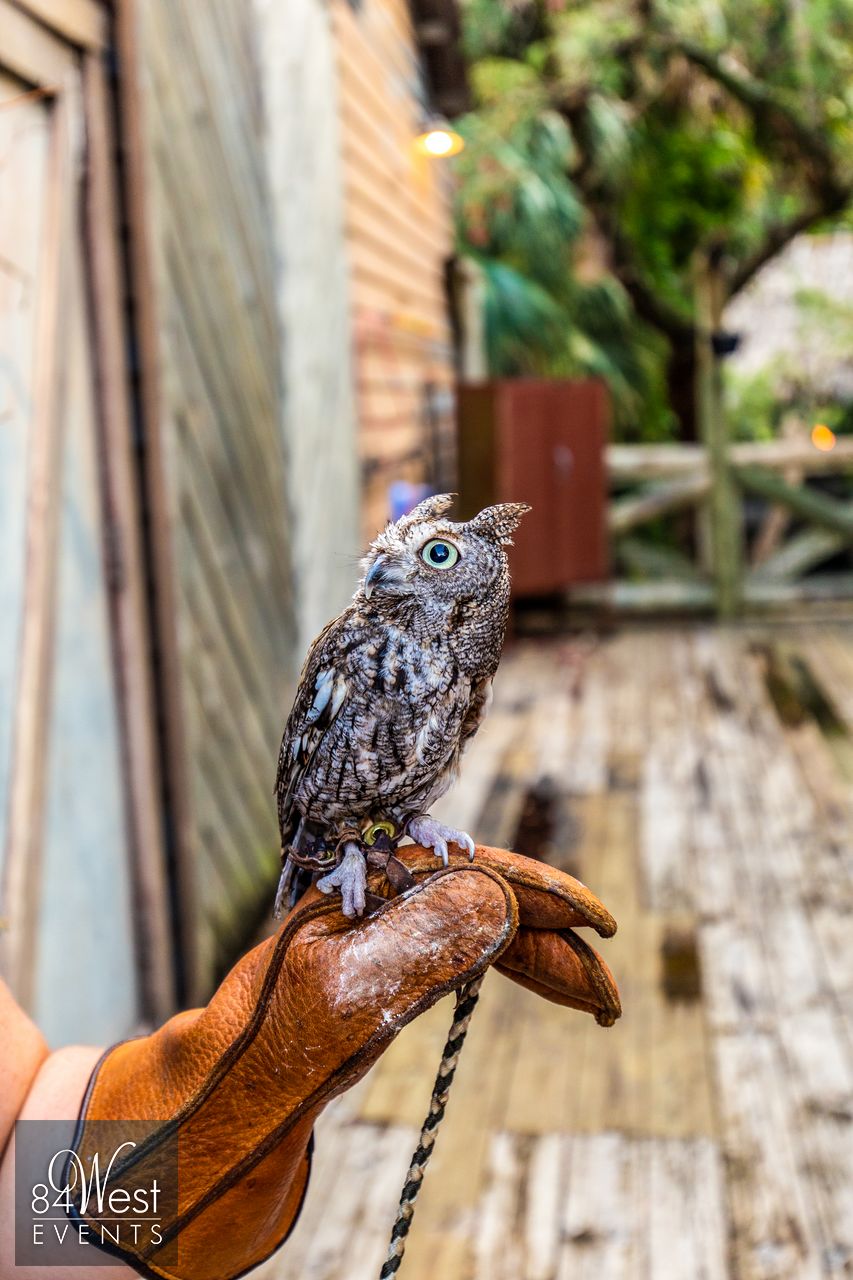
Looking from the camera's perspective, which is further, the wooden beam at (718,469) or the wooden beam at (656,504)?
the wooden beam at (656,504)

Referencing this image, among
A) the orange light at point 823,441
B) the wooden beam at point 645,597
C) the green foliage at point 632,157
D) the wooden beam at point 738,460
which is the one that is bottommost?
the wooden beam at point 645,597

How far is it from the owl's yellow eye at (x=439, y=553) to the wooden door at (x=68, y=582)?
141 centimetres

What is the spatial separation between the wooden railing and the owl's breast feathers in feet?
22.5

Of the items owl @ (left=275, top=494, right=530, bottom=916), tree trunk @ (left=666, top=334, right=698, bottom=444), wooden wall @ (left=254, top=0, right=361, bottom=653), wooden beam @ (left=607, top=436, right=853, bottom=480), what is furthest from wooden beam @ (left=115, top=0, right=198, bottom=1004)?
tree trunk @ (left=666, top=334, right=698, bottom=444)

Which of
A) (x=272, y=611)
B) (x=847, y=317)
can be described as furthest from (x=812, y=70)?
(x=272, y=611)

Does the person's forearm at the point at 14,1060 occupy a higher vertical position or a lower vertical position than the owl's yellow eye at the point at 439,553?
lower

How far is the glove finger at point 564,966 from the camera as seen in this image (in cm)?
129

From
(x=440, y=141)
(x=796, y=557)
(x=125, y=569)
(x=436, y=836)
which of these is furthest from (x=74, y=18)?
(x=796, y=557)

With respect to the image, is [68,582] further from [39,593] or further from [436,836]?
[436,836]

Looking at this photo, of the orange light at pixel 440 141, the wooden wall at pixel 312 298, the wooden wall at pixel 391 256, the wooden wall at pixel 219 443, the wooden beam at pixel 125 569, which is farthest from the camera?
the orange light at pixel 440 141

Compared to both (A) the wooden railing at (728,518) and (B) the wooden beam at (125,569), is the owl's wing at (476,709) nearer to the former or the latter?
(B) the wooden beam at (125,569)

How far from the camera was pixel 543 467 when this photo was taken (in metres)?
7.39

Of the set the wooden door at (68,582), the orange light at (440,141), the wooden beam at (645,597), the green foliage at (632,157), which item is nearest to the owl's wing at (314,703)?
the wooden door at (68,582)

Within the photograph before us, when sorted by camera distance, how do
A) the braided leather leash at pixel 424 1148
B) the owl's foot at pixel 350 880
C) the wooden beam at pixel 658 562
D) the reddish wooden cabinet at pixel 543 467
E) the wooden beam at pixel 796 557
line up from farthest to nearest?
the wooden beam at pixel 658 562
the wooden beam at pixel 796 557
the reddish wooden cabinet at pixel 543 467
the owl's foot at pixel 350 880
the braided leather leash at pixel 424 1148
